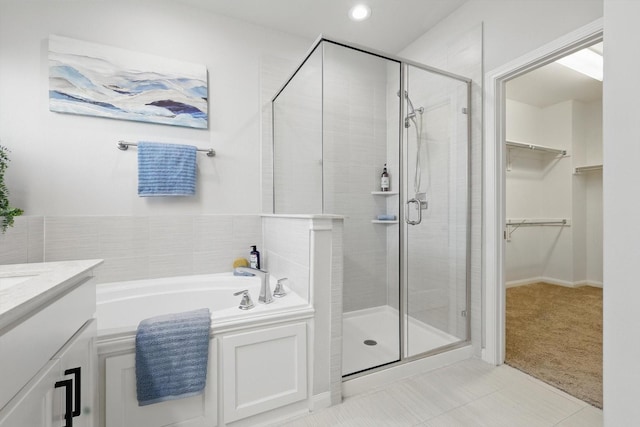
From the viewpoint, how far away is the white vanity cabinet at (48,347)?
596 mm

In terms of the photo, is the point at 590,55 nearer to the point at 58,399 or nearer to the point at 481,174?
the point at 481,174

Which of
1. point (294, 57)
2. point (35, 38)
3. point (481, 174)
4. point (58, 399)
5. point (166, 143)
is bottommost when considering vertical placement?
point (58, 399)

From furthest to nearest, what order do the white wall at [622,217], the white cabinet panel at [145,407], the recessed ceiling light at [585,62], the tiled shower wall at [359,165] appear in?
the recessed ceiling light at [585,62]
the tiled shower wall at [359,165]
the white cabinet panel at [145,407]
the white wall at [622,217]

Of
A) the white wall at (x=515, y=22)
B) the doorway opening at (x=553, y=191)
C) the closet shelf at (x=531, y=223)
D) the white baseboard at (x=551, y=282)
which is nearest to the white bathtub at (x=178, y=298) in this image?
the white wall at (x=515, y=22)

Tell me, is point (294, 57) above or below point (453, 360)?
A: above

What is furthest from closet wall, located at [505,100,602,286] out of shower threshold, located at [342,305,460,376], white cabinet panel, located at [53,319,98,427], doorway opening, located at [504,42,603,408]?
white cabinet panel, located at [53,319,98,427]

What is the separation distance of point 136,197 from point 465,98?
2.61 m

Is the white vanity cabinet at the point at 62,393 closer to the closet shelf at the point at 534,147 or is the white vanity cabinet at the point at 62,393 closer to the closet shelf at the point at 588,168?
the closet shelf at the point at 534,147

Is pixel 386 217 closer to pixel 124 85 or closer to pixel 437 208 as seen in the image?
pixel 437 208

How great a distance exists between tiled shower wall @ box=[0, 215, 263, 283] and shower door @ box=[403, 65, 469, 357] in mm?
1327

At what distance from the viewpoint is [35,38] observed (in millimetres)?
1871

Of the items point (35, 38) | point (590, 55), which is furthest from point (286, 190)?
point (590, 55)

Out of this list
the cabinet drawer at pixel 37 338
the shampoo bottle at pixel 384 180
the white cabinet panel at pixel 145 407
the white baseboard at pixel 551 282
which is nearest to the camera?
the cabinet drawer at pixel 37 338

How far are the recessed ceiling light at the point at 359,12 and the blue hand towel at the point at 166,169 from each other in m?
1.69
